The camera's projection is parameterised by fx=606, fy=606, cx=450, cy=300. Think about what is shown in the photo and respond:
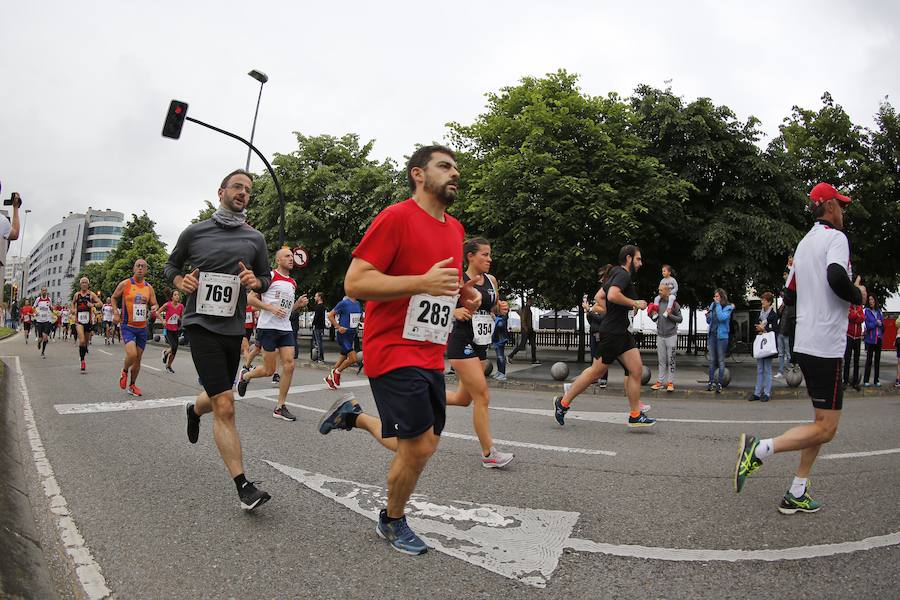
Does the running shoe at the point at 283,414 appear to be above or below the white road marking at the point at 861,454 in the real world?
below

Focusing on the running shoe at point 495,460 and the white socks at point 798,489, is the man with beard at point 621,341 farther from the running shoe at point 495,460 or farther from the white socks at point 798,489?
the white socks at point 798,489

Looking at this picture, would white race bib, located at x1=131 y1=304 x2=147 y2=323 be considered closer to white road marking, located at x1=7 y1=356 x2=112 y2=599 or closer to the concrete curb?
white road marking, located at x1=7 y1=356 x2=112 y2=599

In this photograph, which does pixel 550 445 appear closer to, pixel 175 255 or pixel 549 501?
pixel 549 501

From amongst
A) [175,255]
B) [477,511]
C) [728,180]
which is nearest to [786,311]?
[477,511]

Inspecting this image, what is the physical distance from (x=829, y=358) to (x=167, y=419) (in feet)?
21.7

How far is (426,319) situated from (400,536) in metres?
1.10

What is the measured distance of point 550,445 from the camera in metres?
5.86

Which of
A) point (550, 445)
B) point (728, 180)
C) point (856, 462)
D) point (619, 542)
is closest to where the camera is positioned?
point (619, 542)

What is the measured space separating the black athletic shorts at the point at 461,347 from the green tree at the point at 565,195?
1229 centimetres

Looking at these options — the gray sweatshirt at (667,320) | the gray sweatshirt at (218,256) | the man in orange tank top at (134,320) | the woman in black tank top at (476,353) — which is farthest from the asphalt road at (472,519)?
the gray sweatshirt at (667,320)

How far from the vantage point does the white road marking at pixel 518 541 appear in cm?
291

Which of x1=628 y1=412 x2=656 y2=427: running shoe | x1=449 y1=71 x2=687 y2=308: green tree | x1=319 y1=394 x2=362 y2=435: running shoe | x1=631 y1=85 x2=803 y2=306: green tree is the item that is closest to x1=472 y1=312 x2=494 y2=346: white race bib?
x1=319 y1=394 x2=362 y2=435: running shoe

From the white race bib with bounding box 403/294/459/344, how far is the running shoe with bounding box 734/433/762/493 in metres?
2.17

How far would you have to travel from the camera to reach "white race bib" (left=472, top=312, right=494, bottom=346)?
5.50 metres
